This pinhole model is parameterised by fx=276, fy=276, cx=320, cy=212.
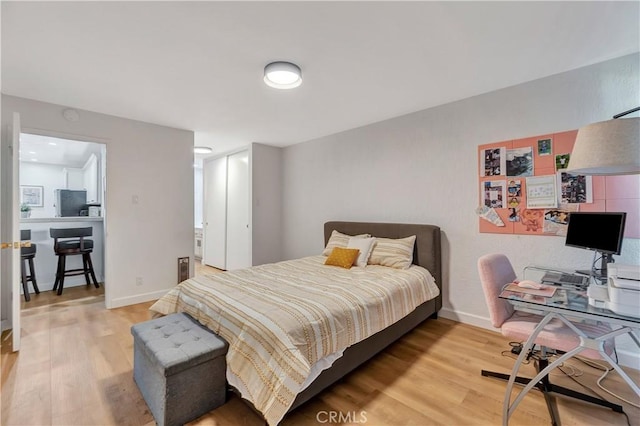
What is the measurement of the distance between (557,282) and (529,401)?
0.80 metres

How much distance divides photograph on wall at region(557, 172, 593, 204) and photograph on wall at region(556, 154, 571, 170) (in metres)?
0.06

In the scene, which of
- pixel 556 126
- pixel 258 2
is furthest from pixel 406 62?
pixel 556 126

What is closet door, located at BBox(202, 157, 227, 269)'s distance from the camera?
5.66 metres

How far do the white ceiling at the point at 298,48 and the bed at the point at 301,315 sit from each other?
1.66 m

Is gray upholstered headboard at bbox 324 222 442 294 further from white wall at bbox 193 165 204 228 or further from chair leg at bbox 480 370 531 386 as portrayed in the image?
white wall at bbox 193 165 204 228

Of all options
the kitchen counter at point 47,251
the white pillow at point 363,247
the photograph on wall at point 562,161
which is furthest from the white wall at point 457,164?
the kitchen counter at point 47,251

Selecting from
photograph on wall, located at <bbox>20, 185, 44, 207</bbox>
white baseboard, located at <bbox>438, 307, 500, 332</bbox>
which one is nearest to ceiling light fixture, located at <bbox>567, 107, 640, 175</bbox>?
white baseboard, located at <bbox>438, 307, 500, 332</bbox>

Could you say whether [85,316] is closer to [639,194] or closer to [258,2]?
[258,2]

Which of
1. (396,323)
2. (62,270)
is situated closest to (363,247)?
(396,323)

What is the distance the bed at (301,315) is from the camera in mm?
1482

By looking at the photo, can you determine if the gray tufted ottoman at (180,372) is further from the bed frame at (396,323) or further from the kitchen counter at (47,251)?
the kitchen counter at (47,251)

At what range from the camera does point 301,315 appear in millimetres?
1705

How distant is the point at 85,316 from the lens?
10.4 feet

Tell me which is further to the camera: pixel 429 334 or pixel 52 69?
pixel 429 334
